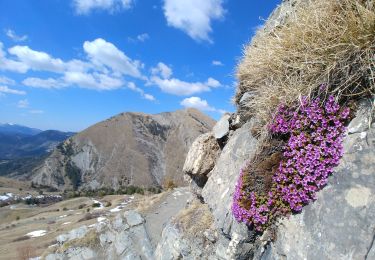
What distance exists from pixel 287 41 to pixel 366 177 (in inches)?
158

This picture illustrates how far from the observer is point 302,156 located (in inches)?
350

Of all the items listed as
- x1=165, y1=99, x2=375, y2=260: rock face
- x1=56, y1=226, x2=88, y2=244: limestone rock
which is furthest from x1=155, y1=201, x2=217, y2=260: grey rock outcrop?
x1=56, y1=226, x2=88, y2=244: limestone rock

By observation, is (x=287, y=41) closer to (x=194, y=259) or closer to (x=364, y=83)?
(x=364, y=83)

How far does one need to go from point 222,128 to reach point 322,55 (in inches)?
293

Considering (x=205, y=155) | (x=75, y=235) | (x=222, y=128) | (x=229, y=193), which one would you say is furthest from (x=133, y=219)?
(x=229, y=193)

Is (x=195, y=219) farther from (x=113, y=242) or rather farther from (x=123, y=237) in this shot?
(x=113, y=242)

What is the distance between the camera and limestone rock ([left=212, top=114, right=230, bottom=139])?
15.6 m

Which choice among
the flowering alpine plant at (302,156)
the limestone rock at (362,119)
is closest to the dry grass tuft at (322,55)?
the limestone rock at (362,119)

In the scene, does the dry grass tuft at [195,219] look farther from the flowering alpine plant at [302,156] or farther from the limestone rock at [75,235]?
the limestone rock at [75,235]

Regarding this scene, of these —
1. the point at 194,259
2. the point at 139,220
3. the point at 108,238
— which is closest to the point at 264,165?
the point at 194,259

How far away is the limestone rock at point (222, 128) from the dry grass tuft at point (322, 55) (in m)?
4.53

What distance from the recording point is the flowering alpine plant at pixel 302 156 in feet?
28.0

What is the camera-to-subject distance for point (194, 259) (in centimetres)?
1388

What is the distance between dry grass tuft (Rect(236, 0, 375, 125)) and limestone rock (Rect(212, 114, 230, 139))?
4.53 metres
